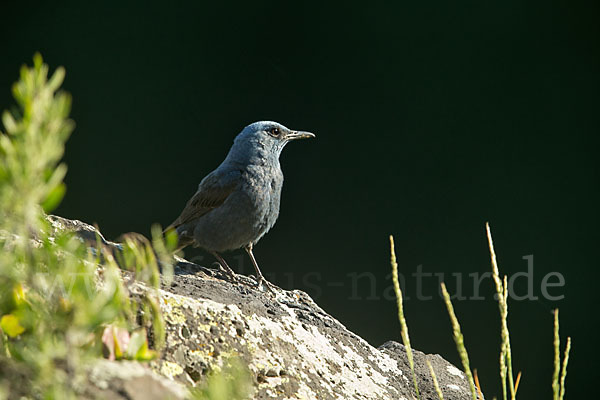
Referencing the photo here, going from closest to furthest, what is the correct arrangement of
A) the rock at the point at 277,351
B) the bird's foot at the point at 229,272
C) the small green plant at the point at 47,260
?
the small green plant at the point at 47,260, the rock at the point at 277,351, the bird's foot at the point at 229,272

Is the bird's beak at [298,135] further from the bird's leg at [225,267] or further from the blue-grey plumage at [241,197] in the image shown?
the bird's leg at [225,267]

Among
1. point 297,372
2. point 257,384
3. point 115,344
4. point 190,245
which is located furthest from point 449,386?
point 190,245

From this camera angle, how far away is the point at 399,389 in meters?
2.23

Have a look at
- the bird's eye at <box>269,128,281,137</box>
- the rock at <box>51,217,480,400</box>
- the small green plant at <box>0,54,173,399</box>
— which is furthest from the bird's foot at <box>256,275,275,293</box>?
the small green plant at <box>0,54,173,399</box>

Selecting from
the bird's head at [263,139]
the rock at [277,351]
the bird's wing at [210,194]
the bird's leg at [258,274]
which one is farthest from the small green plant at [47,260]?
the bird's head at [263,139]

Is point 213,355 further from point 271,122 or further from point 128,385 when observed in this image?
point 271,122

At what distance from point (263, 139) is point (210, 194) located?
Result: 511 mm

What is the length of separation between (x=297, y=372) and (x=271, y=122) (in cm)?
244

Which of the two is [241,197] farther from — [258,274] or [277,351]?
[277,351]

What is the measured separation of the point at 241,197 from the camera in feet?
12.6

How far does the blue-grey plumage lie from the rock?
3.86ft

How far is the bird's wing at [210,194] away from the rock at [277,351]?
1.27m

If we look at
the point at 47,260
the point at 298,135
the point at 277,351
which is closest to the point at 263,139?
the point at 298,135

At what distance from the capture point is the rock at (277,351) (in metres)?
1.76
